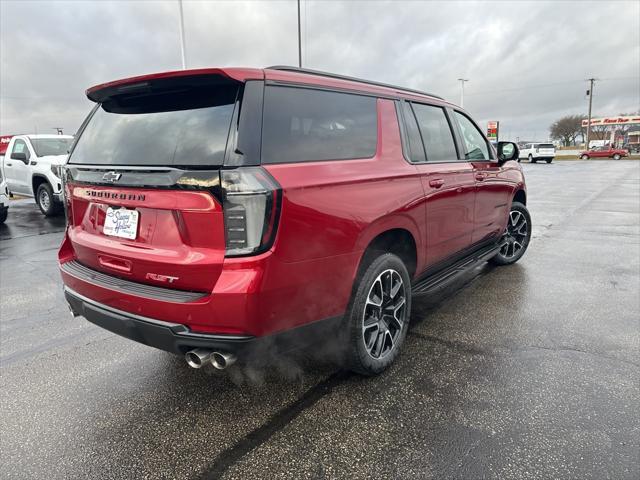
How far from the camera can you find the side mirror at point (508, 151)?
16.3ft

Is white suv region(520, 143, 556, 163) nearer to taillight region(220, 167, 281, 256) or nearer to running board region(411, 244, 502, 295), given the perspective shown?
running board region(411, 244, 502, 295)

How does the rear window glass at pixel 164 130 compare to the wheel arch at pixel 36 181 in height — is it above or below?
above

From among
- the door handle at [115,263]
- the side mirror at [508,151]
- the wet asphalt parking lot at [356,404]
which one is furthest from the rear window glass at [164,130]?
the side mirror at [508,151]

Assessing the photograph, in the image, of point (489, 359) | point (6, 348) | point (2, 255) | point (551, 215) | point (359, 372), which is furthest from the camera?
point (551, 215)

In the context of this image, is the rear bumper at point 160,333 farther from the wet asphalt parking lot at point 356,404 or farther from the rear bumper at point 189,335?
the wet asphalt parking lot at point 356,404

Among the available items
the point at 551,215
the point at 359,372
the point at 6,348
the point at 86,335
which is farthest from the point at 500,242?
the point at 551,215

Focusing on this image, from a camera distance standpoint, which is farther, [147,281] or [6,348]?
[6,348]

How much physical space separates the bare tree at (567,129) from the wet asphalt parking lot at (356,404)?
312 ft

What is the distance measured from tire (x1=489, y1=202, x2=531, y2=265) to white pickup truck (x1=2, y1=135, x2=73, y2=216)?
30.2 ft

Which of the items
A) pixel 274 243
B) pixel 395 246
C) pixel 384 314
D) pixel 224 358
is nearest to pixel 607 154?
pixel 395 246

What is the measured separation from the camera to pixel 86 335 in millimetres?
3688

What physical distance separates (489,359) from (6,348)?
12.2ft

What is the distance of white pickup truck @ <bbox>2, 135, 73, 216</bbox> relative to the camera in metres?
10.0

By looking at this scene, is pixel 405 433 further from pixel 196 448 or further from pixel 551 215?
pixel 551 215
